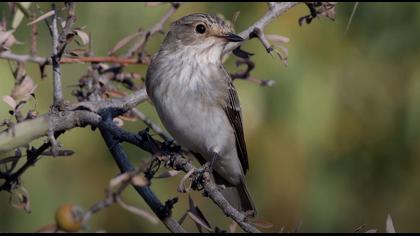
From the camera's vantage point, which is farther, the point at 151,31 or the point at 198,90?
the point at 198,90

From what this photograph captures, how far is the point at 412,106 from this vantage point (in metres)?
4.93

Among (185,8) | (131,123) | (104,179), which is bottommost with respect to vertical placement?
(104,179)

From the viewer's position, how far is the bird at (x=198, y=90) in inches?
167

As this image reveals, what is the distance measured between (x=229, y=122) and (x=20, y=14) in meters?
1.89

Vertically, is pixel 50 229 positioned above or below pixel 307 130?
above

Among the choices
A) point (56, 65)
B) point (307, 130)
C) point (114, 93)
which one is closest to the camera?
point (56, 65)

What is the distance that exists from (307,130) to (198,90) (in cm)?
82

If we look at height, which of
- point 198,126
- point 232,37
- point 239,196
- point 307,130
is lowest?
point 239,196

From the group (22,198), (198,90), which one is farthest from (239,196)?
(22,198)

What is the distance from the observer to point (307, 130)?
15.8ft

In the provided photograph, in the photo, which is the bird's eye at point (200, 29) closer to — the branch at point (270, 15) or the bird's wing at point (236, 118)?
the bird's wing at point (236, 118)

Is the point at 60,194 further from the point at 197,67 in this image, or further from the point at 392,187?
the point at 392,187

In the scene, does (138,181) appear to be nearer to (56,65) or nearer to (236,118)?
(56,65)

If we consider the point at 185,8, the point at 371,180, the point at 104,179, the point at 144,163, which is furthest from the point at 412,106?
the point at 144,163
